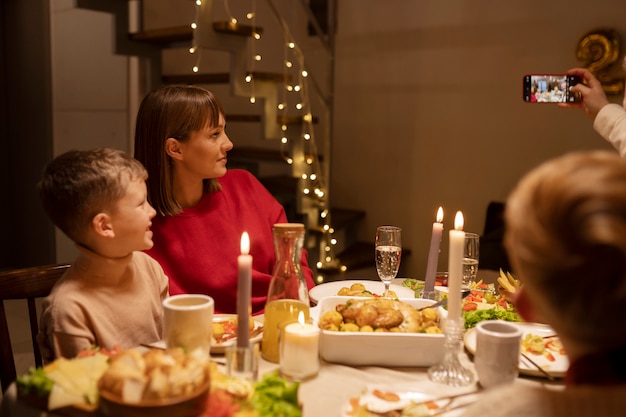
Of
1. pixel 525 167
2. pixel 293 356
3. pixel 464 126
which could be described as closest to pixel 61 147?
pixel 464 126

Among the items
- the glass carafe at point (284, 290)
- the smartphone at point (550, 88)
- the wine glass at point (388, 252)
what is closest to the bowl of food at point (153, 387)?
the glass carafe at point (284, 290)

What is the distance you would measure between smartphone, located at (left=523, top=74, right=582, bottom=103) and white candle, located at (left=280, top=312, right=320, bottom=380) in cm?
156

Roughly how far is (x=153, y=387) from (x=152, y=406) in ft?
0.09

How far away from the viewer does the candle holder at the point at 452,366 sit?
4.00 feet

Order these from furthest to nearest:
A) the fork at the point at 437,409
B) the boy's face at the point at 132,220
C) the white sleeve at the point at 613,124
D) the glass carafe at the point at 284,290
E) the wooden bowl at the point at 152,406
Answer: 1. the white sleeve at the point at 613,124
2. the boy's face at the point at 132,220
3. the glass carafe at the point at 284,290
4. the fork at the point at 437,409
5. the wooden bowl at the point at 152,406

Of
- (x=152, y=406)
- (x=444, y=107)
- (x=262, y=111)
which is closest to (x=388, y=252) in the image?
(x=152, y=406)

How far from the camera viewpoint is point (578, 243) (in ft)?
2.32

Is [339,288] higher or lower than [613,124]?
lower

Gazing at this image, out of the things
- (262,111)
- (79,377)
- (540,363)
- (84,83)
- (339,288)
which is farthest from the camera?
(84,83)

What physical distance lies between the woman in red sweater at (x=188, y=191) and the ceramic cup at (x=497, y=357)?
927 mm

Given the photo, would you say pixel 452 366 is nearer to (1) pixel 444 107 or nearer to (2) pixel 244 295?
(2) pixel 244 295

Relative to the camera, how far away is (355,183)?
5531 millimetres

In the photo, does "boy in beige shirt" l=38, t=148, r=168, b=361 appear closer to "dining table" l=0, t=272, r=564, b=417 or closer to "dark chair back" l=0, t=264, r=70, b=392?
"dining table" l=0, t=272, r=564, b=417

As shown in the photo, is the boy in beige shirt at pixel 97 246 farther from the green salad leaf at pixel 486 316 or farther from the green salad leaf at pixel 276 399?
the green salad leaf at pixel 486 316
